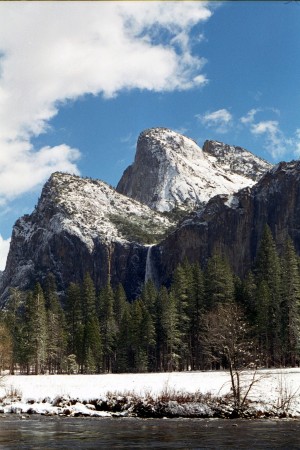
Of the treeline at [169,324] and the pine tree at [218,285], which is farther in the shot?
the pine tree at [218,285]

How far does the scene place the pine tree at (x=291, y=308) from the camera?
69500mm

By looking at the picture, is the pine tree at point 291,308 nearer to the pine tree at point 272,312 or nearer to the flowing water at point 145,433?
the pine tree at point 272,312

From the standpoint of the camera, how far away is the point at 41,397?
37.5m

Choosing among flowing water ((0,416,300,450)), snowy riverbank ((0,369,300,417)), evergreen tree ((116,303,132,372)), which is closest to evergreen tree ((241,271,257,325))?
evergreen tree ((116,303,132,372))

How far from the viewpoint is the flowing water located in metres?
20.7

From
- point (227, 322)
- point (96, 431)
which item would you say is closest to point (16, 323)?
point (227, 322)

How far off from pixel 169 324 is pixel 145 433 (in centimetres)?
5518

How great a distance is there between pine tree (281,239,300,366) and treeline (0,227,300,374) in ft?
0.47

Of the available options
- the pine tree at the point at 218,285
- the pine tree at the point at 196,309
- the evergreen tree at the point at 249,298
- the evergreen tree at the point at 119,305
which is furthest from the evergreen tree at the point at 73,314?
the evergreen tree at the point at 249,298

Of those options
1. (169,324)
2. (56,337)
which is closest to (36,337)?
(56,337)

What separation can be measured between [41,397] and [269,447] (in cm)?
2243

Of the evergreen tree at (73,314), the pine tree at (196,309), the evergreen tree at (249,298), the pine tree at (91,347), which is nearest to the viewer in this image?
the evergreen tree at (249,298)

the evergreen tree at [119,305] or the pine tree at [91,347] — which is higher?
the evergreen tree at [119,305]

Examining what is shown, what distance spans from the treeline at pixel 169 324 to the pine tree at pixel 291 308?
142 millimetres
